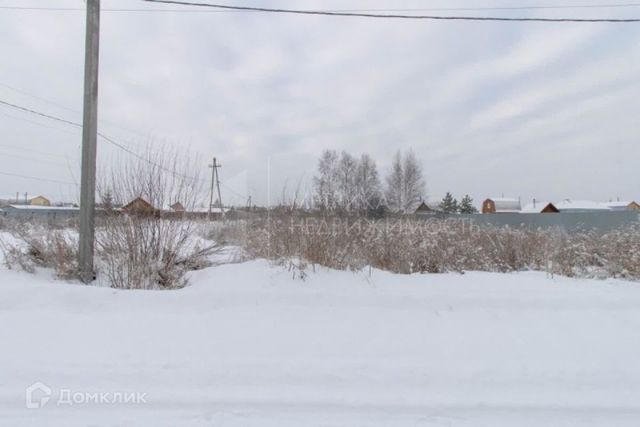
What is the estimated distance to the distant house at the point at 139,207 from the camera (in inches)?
202

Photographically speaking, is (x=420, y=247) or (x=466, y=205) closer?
(x=420, y=247)

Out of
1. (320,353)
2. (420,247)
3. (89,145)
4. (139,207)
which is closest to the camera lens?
(320,353)

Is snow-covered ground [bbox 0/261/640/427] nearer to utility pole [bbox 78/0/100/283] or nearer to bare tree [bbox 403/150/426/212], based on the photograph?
utility pole [bbox 78/0/100/283]

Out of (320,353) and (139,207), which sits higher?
(139,207)

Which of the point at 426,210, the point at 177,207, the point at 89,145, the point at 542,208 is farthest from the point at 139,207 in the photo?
the point at 542,208

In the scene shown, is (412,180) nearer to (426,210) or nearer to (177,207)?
(426,210)

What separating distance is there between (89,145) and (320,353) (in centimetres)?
466

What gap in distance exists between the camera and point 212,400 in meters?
2.56

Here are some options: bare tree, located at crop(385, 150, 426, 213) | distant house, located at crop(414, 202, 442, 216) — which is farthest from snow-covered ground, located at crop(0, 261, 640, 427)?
bare tree, located at crop(385, 150, 426, 213)

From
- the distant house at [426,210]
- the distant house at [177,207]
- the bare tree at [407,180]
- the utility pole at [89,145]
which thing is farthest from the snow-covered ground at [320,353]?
the bare tree at [407,180]

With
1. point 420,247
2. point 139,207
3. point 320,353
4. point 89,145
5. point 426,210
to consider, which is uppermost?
point 426,210

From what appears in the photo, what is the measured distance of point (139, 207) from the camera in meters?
5.16

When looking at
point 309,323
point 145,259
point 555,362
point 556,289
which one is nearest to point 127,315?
point 145,259

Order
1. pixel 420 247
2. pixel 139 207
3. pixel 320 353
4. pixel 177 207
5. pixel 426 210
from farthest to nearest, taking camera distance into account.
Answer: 1. pixel 426 210
2. pixel 420 247
3. pixel 177 207
4. pixel 139 207
5. pixel 320 353
